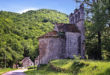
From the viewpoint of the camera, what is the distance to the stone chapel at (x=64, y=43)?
82.6ft

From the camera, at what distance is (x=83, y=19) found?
2588 centimetres

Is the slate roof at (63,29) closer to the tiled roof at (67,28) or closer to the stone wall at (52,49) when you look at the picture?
the tiled roof at (67,28)

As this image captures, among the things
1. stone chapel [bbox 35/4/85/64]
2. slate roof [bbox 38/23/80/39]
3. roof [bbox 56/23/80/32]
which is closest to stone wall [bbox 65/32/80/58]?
stone chapel [bbox 35/4/85/64]

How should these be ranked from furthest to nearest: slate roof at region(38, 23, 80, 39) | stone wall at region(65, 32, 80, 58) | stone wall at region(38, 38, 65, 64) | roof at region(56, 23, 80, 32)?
roof at region(56, 23, 80, 32), slate roof at region(38, 23, 80, 39), stone wall at region(65, 32, 80, 58), stone wall at region(38, 38, 65, 64)

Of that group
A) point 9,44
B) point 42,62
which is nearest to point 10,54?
point 9,44

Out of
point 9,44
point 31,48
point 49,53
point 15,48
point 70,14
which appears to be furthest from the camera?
point 31,48

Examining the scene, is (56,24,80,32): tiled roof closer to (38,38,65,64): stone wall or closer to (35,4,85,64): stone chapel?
(35,4,85,64): stone chapel

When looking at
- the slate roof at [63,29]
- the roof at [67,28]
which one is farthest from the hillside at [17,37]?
the roof at [67,28]

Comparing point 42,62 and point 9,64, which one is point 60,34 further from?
point 9,64

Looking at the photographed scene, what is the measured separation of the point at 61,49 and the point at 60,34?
2.96 m

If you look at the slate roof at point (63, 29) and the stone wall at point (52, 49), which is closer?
the stone wall at point (52, 49)

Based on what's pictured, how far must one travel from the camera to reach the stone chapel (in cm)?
2517

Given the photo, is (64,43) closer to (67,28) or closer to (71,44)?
(71,44)

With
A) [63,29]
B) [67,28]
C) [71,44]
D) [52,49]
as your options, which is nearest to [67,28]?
[67,28]
